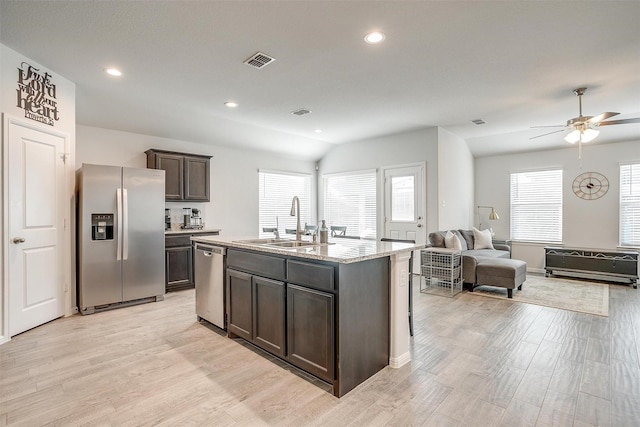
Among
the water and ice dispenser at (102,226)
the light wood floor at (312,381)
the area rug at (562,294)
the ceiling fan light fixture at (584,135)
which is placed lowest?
the light wood floor at (312,381)

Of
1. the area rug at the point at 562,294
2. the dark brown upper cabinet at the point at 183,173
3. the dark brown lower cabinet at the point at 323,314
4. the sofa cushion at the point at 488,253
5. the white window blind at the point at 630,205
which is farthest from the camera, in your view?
the white window blind at the point at 630,205

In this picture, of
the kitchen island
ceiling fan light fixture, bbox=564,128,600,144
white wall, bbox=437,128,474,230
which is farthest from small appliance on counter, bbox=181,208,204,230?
ceiling fan light fixture, bbox=564,128,600,144

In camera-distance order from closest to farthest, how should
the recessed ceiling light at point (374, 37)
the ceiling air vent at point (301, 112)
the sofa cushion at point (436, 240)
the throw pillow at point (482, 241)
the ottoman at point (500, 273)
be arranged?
the recessed ceiling light at point (374, 37) → the ottoman at point (500, 273) → the ceiling air vent at point (301, 112) → the sofa cushion at point (436, 240) → the throw pillow at point (482, 241)

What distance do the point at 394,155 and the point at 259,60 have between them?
12.6 ft

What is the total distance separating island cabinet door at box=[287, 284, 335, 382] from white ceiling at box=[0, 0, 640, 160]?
2.08 meters

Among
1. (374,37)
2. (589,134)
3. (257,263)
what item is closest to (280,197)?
(257,263)

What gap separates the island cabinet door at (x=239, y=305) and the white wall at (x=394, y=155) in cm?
401

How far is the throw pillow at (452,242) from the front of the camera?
5.18 m

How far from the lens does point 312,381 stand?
237 centimetres

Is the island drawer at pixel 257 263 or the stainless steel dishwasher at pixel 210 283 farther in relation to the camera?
the stainless steel dishwasher at pixel 210 283

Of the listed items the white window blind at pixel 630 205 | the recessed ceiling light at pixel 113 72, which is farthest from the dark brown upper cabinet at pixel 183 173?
the white window blind at pixel 630 205

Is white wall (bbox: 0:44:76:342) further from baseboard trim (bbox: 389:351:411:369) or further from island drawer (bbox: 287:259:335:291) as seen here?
baseboard trim (bbox: 389:351:411:369)

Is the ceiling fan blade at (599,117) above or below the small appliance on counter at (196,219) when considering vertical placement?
above

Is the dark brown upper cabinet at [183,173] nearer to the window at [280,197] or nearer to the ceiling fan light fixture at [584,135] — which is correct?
the window at [280,197]
